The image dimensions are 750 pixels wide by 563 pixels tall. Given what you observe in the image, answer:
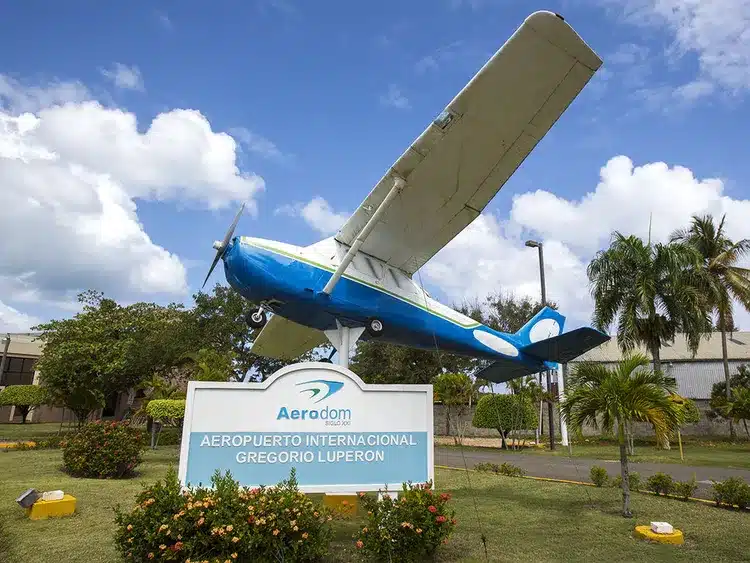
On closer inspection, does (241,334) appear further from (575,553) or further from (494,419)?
(575,553)

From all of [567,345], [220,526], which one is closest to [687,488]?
[567,345]

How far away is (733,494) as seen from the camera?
9469mm

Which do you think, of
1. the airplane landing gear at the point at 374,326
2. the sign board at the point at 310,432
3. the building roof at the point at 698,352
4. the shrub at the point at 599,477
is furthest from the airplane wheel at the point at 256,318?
the building roof at the point at 698,352

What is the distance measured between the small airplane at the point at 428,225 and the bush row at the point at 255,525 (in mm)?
3551

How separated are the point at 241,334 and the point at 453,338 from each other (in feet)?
74.9

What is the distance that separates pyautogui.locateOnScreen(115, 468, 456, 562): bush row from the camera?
543 cm

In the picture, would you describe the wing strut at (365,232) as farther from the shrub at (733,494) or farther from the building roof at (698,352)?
the building roof at (698,352)

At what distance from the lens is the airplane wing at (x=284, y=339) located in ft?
40.2

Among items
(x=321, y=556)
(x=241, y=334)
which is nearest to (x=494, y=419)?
(x=241, y=334)

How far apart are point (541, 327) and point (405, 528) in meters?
7.93

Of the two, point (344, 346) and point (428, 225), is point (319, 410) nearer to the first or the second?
point (344, 346)

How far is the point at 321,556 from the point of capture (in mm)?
6000

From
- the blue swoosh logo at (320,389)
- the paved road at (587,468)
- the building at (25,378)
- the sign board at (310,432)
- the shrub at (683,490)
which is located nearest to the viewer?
the sign board at (310,432)

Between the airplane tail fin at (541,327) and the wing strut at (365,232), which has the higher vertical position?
the wing strut at (365,232)
